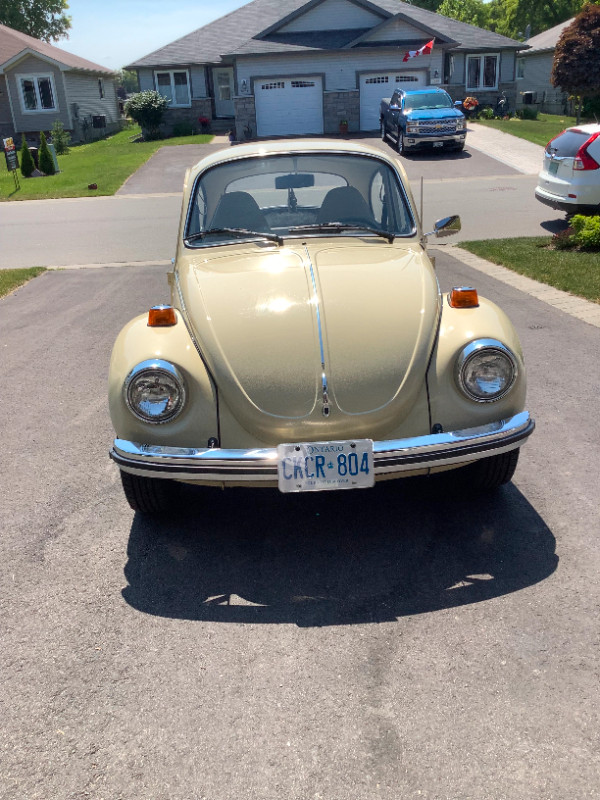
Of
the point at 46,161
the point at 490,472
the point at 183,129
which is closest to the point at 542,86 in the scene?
the point at 183,129

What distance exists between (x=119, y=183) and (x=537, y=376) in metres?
19.4

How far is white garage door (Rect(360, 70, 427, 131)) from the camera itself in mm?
33219

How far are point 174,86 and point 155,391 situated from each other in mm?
38480

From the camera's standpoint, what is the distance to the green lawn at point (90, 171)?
71.9ft

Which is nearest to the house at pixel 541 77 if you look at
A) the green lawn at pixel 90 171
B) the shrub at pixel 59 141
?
the green lawn at pixel 90 171

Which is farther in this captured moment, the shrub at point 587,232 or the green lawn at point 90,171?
the green lawn at point 90,171

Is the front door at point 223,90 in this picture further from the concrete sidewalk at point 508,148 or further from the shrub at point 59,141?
the concrete sidewalk at point 508,148

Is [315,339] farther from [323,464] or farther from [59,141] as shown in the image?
[59,141]

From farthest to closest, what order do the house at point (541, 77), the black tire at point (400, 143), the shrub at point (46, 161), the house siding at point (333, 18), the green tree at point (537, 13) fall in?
the green tree at point (537, 13) → the house at point (541, 77) → the house siding at point (333, 18) → the shrub at point (46, 161) → the black tire at point (400, 143)

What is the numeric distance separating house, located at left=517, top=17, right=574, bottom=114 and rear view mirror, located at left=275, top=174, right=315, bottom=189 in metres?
41.6

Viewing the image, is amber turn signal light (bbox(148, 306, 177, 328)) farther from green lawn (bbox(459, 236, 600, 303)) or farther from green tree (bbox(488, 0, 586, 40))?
green tree (bbox(488, 0, 586, 40))

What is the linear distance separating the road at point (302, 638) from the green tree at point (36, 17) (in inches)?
2798

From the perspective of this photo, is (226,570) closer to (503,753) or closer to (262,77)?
(503,753)

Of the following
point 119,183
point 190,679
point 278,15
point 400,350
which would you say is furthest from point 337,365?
point 278,15
